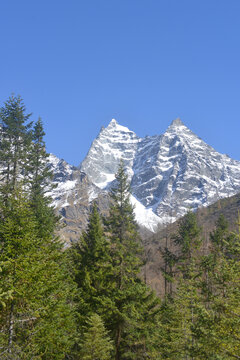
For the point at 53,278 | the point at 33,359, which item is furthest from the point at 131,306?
the point at 33,359

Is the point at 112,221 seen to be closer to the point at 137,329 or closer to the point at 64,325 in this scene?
the point at 137,329

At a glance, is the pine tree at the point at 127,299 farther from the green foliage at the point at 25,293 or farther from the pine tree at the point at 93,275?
the green foliage at the point at 25,293

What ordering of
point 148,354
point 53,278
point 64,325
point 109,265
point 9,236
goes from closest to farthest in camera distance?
1. point 9,236
2. point 53,278
3. point 64,325
4. point 148,354
5. point 109,265

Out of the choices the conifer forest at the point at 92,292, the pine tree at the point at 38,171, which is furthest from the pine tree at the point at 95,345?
the pine tree at the point at 38,171

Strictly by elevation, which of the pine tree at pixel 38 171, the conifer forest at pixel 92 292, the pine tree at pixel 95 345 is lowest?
the pine tree at pixel 95 345

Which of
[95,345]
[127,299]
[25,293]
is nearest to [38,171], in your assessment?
[127,299]

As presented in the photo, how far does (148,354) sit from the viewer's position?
2419cm

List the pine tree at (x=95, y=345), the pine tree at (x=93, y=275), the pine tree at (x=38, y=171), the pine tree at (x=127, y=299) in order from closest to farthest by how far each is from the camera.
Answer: the pine tree at (x=95, y=345) → the pine tree at (x=127, y=299) → the pine tree at (x=93, y=275) → the pine tree at (x=38, y=171)

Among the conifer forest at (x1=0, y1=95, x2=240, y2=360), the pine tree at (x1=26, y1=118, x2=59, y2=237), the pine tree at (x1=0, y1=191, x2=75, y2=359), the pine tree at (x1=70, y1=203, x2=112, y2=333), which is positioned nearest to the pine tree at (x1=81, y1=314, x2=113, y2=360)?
the conifer forest at (x1=0, y1=95, x2=240, y2=360)

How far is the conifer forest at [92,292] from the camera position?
13031 millimetres

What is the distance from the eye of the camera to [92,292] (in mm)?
26141

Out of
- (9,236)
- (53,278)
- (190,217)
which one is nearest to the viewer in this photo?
(9,236)

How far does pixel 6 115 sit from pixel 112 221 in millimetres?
14936

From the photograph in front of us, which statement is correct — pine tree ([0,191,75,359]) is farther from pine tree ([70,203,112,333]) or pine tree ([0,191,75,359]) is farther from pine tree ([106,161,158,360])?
pine tree ([106,161,158,360])
